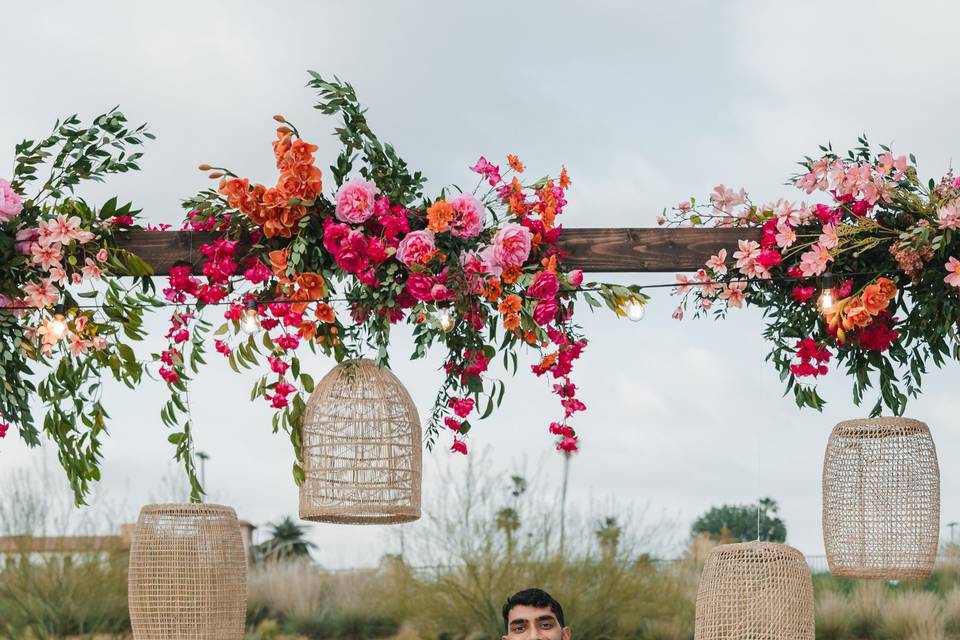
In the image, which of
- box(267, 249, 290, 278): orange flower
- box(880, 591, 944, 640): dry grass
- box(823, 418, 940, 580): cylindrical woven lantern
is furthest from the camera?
box(880, 591, 944, 640): dry grass

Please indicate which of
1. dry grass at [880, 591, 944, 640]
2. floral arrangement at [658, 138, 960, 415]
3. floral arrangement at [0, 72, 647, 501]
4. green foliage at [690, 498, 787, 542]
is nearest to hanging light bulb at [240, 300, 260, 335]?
floral arrangement at [0, 72, 647, 501]

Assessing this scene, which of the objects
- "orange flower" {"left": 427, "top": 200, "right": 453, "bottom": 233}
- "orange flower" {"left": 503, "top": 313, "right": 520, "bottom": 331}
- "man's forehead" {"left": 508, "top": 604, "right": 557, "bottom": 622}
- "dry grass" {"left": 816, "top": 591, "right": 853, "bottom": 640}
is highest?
"orange flower" {"left": 427, "top": 200, "right": 453, "bottom": 233}

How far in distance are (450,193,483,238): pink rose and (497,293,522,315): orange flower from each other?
253 millimetres

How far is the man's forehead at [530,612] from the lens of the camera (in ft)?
13.5

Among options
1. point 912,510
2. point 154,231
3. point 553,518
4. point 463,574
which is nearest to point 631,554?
point 553,518

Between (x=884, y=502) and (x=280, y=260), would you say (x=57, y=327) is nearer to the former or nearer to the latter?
(x=280, y=260)

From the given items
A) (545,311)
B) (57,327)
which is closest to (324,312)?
(545,311)

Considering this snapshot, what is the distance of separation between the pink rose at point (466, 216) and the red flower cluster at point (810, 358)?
1240 millimetres

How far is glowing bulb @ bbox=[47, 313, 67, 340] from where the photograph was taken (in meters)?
4.27

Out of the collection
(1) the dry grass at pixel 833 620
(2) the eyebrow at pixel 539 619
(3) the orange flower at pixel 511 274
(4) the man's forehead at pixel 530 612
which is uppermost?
(3) the orange flower at pixel 511 274

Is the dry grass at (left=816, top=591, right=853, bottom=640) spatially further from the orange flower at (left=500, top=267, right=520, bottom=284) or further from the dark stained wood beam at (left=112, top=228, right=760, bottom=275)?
the orange flower at (left=500, top=267, right=520, bottom=284)

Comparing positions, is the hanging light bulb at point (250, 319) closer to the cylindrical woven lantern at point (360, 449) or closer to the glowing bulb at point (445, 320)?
the cylindrical woven lantern at point (360, 449)

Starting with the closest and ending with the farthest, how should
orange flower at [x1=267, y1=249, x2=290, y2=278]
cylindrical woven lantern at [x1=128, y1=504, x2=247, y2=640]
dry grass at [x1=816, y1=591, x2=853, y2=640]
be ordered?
orange flower at [x1=267, y1=249, x2=290, y2=278] < cylindrical woven lantern at [x1=128, y1=504, x2=247, y2=640] < dry grass at [x1=816, y1=591, x2=853, y2=640]

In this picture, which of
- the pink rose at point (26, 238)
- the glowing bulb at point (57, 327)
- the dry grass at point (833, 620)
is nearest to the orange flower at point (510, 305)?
the glowing bulb at point (57, 327)
